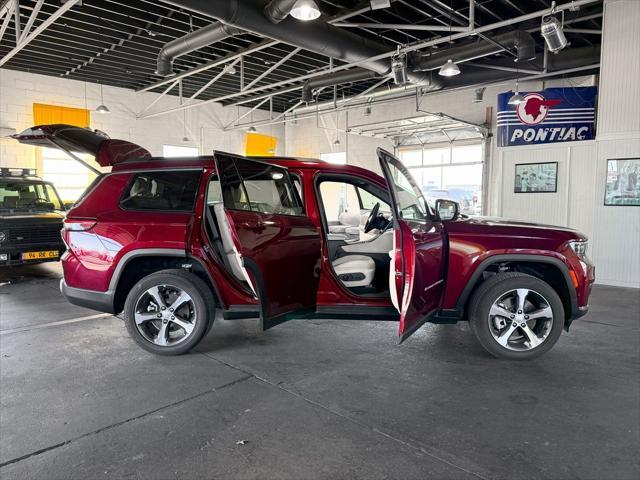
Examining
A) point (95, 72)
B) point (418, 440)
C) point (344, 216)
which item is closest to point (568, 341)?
point (418, 440)

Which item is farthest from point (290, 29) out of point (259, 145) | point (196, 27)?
point (259, 145)

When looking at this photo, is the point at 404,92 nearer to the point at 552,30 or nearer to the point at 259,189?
the point at 552,30

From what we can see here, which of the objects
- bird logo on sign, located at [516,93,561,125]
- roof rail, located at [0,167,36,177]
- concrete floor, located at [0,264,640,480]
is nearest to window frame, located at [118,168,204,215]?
concrete floor, located at [0,264,640,480]

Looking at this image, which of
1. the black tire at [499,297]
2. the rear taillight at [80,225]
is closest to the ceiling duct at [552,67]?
the black tire at [499,297]

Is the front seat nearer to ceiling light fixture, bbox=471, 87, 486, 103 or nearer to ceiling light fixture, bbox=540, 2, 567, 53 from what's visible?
ceiling light fixture, bbox=540, 2, 567, 53

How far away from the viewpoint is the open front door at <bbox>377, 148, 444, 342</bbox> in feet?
9.37

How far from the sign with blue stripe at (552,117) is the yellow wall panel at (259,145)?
9.56 metres

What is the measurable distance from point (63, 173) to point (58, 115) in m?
1.62

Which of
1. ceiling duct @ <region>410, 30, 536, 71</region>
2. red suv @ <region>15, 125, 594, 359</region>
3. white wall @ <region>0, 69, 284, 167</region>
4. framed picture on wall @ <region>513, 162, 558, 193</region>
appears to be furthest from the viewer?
white wall @ <region>0, 69, 284, 167</region>

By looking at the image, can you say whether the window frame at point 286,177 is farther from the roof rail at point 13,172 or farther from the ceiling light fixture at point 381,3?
the roof rail at point 13,172

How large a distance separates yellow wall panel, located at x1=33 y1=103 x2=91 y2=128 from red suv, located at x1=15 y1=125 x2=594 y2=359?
10625 mm

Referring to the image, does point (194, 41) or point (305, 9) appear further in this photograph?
point (194, 41)

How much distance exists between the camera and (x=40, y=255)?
Result: 22.5 feet

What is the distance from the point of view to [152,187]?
368 cm
